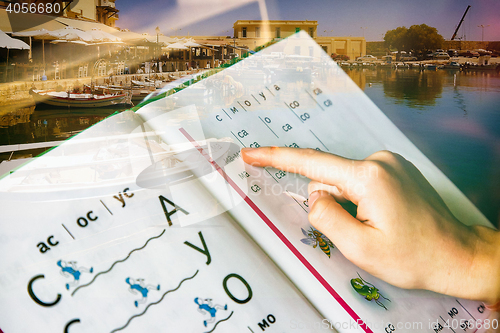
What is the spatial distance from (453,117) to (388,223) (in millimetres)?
296

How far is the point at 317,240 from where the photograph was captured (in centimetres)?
24

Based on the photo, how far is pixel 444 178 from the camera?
1.14 feet

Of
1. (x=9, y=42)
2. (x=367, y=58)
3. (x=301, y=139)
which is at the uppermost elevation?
(x=9, y=42)

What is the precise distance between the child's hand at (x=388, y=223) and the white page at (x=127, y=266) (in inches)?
2.5

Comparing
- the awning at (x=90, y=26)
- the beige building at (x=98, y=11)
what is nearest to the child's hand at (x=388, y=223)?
the beige building at (x=98, y=11)

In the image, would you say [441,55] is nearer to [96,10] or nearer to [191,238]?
[191,238]

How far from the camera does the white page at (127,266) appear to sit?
0.18 metres

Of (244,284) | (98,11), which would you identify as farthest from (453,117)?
(98,11)

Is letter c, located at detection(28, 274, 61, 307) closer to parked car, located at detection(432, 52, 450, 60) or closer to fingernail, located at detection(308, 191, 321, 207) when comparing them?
fingernail, located at detection(308, 191, 321, 207)

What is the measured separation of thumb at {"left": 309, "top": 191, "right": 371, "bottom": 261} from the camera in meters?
0.23

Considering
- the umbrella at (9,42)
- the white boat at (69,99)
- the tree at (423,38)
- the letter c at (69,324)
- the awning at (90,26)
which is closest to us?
the letter c at (69,324)

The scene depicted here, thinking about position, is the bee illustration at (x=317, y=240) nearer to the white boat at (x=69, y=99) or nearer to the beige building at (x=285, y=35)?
the beige building at (x=285, y=35)

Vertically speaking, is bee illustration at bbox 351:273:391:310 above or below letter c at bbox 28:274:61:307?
below

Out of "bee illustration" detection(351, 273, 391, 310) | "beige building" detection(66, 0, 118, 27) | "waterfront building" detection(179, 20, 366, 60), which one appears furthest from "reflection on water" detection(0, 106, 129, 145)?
"bee illustration" detection(351, 273, 391, 310)
